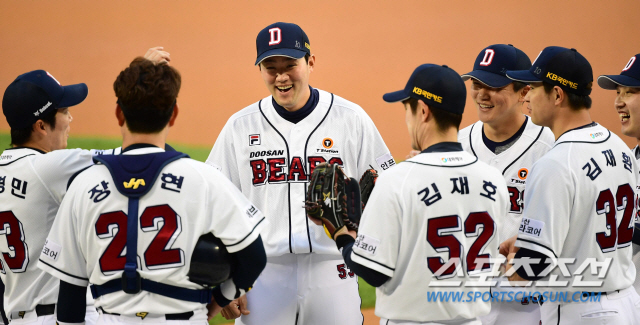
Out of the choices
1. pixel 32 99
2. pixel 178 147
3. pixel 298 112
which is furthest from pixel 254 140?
pixel 178 147

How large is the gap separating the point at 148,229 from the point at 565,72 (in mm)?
2018

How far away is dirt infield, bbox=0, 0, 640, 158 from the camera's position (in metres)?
5.59

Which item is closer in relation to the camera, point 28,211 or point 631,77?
point 28,211

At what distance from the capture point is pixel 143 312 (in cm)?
191

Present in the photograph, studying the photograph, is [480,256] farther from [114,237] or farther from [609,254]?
[114,237]

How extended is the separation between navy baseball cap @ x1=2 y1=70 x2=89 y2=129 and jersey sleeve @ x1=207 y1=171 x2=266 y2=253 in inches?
41.7

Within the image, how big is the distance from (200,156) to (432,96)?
4063mm

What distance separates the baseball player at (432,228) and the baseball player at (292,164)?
82 cm

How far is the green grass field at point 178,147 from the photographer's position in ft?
17.5

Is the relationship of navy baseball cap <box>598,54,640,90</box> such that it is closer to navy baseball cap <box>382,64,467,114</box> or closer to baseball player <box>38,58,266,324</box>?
navy baseball cap <box>382,64,467,114</box>

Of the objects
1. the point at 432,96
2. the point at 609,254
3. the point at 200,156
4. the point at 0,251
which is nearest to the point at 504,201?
the point at 432,96

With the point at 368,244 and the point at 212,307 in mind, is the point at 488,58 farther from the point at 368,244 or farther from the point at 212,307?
the point at 212,307

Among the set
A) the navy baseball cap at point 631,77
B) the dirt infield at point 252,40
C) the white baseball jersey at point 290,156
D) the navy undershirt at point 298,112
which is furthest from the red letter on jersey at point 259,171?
the dirt infield at point 252,40

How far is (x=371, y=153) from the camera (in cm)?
312
